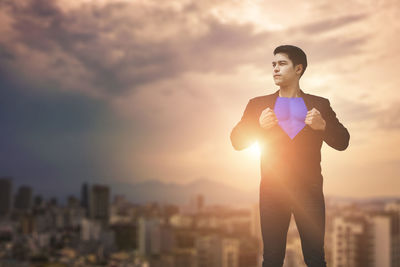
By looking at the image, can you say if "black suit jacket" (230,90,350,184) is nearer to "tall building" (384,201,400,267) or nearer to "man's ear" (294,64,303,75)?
"man's ear" (294,64,303,75)

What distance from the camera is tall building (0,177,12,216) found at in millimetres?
59469

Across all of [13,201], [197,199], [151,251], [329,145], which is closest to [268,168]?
[329,145]

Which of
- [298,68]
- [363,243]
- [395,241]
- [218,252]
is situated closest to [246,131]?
[298,68]

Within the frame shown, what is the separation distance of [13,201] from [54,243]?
2516 centimetres

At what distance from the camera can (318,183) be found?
2.45m

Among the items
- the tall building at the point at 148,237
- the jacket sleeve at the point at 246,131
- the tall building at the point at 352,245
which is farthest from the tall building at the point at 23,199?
the jacket sleeve at the point at 246,131

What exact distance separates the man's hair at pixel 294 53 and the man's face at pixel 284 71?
0.02m

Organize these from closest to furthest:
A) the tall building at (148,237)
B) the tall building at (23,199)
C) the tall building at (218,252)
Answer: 1. the tall building at (218,252)
2. the tall building at (148,237)
3. the tall building at (23,199)

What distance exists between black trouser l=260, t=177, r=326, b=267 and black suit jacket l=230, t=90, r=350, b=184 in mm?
56

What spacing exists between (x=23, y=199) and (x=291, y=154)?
63551mm

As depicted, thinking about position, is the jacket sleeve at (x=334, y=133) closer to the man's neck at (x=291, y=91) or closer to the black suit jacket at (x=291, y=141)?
the black suit jacket at (x=291, y=141)

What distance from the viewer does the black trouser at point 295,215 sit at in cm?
246

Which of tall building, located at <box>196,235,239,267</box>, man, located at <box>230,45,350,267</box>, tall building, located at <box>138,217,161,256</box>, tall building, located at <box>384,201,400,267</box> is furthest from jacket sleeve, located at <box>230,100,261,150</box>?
tall building, located at <box>138,217,161,256</box>

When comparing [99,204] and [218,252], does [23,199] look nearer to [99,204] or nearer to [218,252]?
[99,204]
